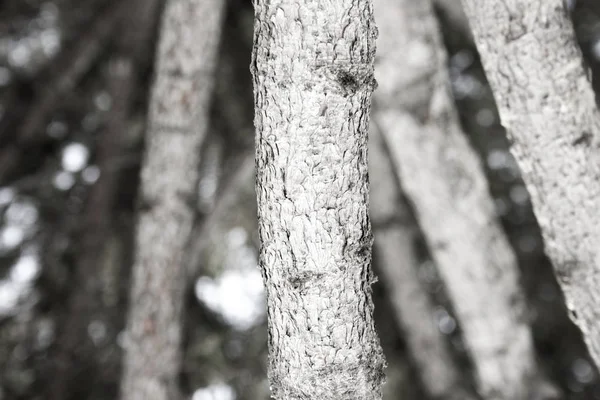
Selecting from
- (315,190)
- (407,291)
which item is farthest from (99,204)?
(315,190)

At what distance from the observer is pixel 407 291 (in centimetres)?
278

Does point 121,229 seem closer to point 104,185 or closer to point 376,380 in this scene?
point 104,185

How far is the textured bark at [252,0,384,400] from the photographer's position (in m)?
0.87

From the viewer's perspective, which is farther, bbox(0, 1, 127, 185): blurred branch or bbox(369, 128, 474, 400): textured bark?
bbox(0, 1, 127, 185): blurred branch

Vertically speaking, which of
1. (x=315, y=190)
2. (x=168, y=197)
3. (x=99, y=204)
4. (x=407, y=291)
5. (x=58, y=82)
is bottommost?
(x=407, y=291)

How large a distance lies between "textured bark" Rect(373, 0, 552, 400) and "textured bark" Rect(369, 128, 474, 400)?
76 cm

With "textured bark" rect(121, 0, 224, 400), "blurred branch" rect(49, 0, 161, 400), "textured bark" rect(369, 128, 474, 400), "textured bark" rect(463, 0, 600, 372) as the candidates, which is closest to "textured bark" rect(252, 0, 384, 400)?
"textured bark" rect(463, 0, 600, 372)

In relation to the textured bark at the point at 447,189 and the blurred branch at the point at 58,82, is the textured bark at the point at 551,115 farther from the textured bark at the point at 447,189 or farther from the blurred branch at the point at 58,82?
the blurred branch at the point at 58,82

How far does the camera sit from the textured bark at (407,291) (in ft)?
8.90

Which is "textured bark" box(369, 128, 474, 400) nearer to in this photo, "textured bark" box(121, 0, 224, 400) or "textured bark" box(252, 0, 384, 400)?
"textured bark" box(121, 0, 224, 400)

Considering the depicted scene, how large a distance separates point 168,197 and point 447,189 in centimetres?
97

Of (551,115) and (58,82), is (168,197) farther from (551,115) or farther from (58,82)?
(551,115)

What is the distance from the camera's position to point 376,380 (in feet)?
3.50

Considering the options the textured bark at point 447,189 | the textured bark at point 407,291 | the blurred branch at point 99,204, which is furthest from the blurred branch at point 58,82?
the textured bark at point 447,189
